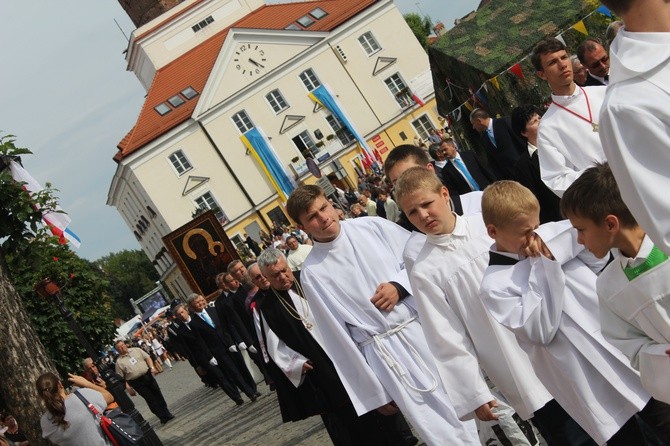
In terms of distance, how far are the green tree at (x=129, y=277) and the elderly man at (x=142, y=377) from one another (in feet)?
468

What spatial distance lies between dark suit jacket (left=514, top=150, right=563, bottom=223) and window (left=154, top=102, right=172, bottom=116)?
67.1 meters

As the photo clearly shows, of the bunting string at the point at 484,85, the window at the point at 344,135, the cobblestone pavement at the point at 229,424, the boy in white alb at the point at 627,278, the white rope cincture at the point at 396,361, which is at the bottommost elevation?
the cobblestone pavement at the point at 229,424

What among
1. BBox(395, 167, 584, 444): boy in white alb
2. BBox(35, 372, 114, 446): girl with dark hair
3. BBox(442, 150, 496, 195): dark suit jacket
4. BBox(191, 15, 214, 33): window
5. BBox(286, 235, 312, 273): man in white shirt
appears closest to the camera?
BBox(395, 167, 584, 444): boy in white alb

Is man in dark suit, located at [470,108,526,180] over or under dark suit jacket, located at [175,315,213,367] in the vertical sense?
over

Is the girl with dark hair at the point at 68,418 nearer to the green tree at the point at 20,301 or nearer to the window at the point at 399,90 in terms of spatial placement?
the green tree at the point at 20,301

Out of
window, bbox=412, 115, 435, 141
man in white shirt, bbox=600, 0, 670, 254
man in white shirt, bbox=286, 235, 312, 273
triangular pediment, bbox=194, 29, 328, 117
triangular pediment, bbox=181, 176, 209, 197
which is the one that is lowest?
man in white shirt, bbox=286, 235, 312, 273

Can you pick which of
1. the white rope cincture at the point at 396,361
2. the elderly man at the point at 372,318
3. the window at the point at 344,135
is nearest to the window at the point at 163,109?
the window at the point at 344,135

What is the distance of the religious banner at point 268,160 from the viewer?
7112 cm

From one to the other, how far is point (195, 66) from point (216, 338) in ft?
195

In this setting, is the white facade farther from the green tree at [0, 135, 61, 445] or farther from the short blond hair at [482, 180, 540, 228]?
the short blond hair at [482, 180, 540, 228]

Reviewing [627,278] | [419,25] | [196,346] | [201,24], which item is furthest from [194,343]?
[419,25]

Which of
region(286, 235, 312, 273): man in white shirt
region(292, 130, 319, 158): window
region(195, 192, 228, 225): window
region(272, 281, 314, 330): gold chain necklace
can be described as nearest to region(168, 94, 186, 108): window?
region(195, 192, 228, 225): window

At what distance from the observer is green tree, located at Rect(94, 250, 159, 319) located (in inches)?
6683

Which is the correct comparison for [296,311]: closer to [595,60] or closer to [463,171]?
[595,60]
